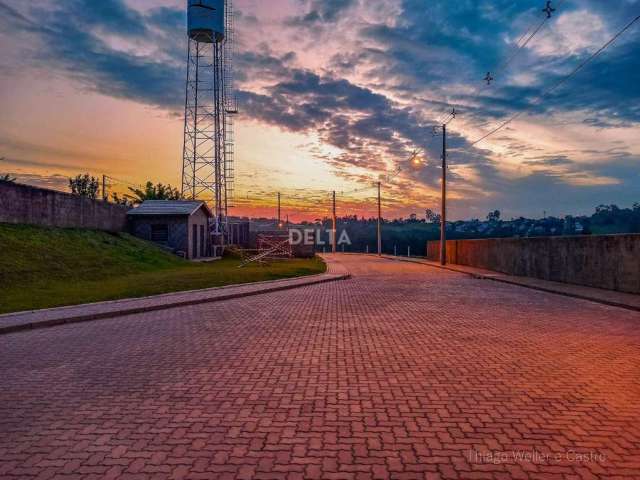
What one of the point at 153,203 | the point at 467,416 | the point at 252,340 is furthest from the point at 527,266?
the point at 153,203

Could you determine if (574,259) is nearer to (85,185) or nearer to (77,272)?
(77,272)

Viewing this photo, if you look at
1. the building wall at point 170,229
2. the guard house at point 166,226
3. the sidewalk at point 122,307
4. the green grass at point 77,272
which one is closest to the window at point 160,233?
the guard house at point 166,226

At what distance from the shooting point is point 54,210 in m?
24.2

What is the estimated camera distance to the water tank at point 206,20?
3916 centimetres

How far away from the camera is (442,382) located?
18.9 feet

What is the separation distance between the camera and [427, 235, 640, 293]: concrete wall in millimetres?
15383

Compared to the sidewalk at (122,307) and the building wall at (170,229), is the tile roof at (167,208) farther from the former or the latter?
the sidewalk at (122,307)

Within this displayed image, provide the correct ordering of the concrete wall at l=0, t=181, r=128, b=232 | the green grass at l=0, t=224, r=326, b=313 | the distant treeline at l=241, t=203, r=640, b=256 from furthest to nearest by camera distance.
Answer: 1. the distant treeline at l=241, t=203, r=640, b=256
2. the concrete wall at l=0, t=181, r=128, b=232
3. the green grass at l=0, t=224, r=326, b=313

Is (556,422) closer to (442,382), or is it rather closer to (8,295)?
(442,382)

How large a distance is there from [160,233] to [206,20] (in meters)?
19.9

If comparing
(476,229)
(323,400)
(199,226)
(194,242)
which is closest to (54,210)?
(194,242)

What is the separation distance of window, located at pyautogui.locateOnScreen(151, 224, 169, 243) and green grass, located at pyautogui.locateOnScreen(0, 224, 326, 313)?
605 centimetres

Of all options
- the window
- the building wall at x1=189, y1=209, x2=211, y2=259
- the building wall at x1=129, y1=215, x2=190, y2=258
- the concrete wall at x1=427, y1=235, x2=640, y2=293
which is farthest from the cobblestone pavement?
A: the building wall at x1=189, y1=209, x2=211, y2=259

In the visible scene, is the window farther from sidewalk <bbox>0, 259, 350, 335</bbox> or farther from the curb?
sidewalk <bbox>0, 259, 350, 335</bbox>
